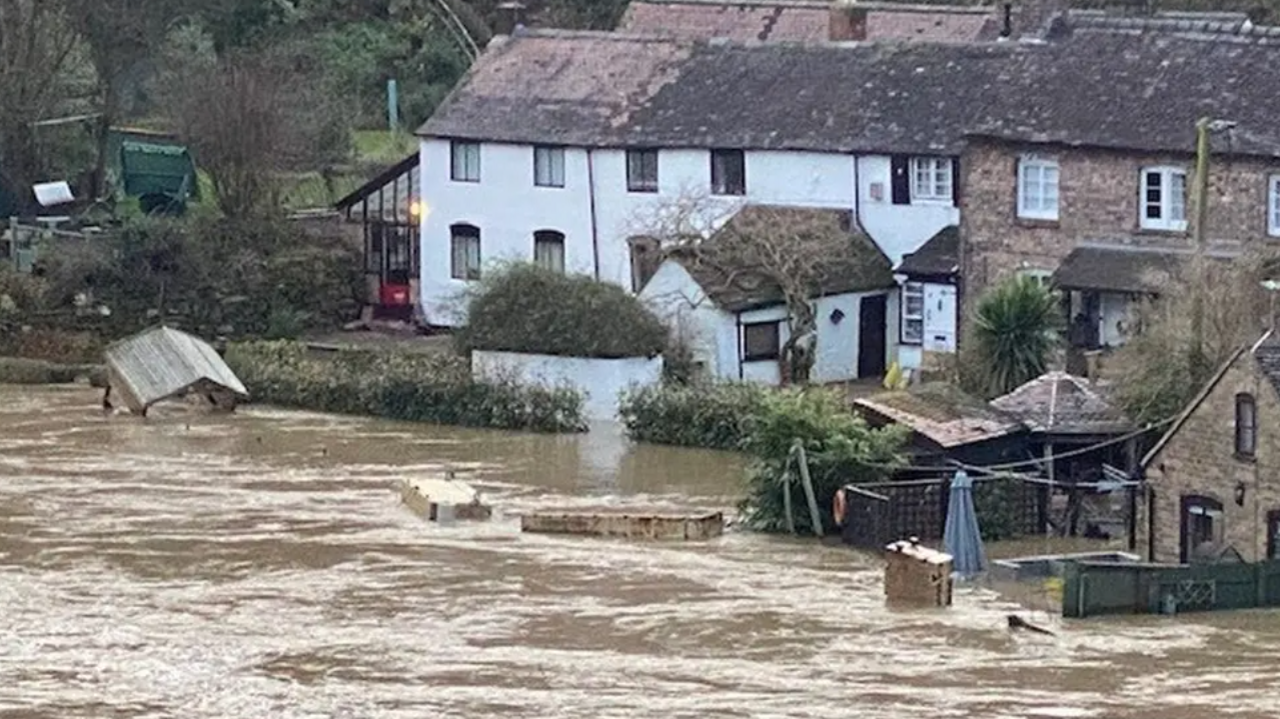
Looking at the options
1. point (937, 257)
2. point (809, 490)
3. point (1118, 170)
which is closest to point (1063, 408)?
point (809, 490)

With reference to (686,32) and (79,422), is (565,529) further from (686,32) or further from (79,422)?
(686,32)

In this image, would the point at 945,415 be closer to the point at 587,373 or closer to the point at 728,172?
the point at 587,373

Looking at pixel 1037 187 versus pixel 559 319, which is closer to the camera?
pixel 559 319

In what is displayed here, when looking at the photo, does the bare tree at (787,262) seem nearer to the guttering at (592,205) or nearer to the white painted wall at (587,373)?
the white painted wall at (587,373)

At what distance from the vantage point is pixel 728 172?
77.1 metres

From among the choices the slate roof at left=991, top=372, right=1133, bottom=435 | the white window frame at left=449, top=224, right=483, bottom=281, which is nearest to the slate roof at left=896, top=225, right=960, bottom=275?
the white window frame at left=449, top=224, right=483, bottom=281

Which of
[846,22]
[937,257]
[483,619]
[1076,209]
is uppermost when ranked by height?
[846,22]

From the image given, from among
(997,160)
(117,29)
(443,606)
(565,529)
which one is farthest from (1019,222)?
(117,29)

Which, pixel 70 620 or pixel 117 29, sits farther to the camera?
pixel 117 29

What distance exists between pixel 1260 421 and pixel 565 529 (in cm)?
1115

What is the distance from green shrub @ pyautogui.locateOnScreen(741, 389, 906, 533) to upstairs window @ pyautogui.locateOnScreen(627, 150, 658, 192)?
56.5ft

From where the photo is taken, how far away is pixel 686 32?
88625 mm

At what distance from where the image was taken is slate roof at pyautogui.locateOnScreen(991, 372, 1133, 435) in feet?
204

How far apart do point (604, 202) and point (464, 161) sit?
350cm
